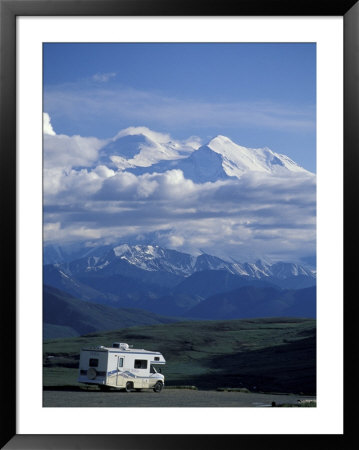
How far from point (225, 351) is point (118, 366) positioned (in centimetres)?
1765

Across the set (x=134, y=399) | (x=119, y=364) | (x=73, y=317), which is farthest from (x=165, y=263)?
(x=134, y=399)

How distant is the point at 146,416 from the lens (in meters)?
3.82

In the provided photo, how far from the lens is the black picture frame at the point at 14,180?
3756 millimetres

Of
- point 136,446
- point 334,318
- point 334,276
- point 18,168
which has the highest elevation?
point 18,168

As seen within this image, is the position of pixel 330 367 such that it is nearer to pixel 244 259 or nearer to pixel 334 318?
pixel 334 318

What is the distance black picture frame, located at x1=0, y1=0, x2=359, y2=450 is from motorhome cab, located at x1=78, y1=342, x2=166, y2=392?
10629 mm

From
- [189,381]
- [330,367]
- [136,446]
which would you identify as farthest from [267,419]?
[189,381]

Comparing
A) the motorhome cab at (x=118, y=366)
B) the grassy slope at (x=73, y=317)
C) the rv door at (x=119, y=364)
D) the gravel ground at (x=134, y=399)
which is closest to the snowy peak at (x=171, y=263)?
the grassy slope at (x=73, y=317)

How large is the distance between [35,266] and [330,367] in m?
1.75

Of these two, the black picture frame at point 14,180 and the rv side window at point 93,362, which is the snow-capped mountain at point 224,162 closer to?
the rv side window at point 93,362

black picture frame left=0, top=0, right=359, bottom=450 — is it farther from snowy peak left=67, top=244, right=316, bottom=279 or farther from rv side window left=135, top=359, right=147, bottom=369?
snowy peak left=67, top=244, right=316, bottom=279

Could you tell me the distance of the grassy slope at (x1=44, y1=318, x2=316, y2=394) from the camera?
86.3 feet

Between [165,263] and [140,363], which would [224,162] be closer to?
[165,263]

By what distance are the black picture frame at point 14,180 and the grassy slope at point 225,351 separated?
66.4 ft
